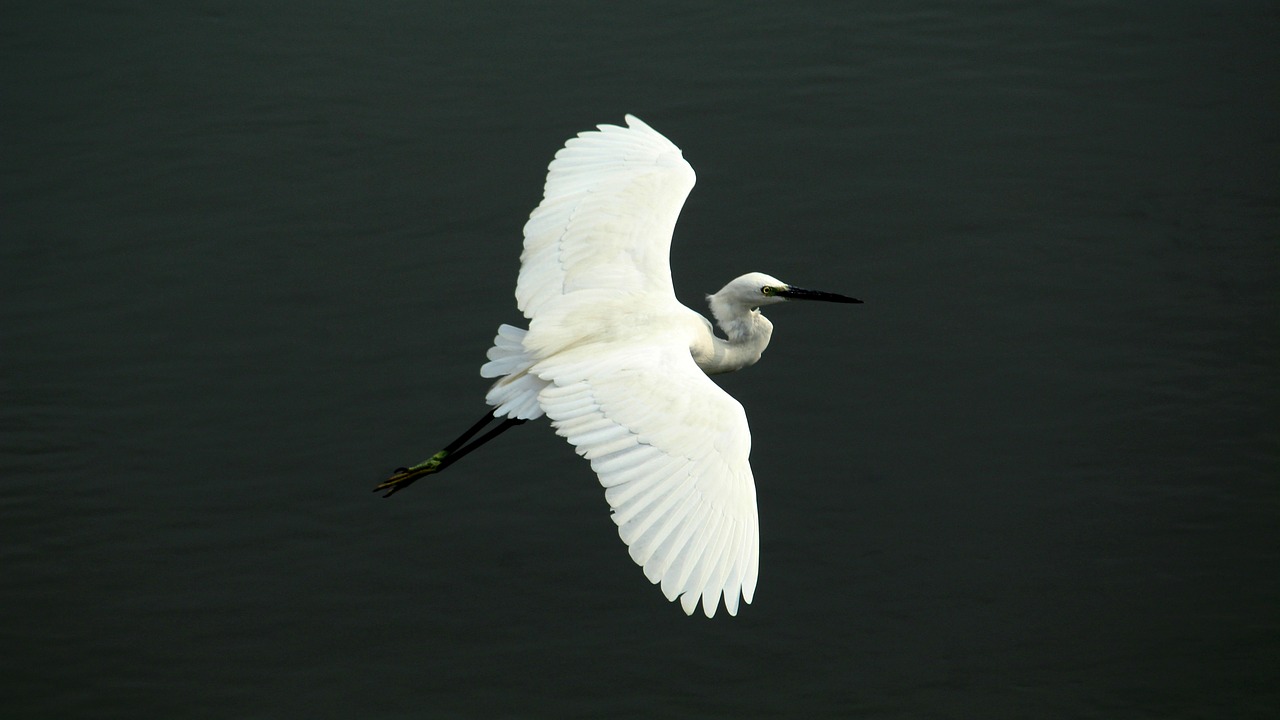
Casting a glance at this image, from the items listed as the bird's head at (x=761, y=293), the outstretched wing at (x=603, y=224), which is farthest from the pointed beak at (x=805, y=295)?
the outstretched wing at (x=603, y=224)

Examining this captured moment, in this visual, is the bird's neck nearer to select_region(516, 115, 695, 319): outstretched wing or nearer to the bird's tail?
select_region(516, 115, 695, 319): outstretched wing

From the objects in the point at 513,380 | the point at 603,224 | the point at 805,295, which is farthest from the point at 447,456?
the point at 805,295

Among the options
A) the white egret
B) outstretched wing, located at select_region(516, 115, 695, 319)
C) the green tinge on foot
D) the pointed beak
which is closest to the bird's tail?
the white egret

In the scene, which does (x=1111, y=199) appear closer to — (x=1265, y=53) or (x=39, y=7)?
(x=1265, y=53)

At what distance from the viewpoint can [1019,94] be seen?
816 centimetres

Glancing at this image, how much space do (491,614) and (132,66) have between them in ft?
16.2

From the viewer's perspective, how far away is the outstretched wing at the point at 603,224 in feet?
18.6

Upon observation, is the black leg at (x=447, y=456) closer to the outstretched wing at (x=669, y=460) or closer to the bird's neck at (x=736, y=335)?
the outstretched wing at (x=669, y=460)

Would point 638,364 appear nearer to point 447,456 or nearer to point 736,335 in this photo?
point 736,335

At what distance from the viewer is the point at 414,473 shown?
5.69m

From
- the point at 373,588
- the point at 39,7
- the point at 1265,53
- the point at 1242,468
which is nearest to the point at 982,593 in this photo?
the point at 1242,468

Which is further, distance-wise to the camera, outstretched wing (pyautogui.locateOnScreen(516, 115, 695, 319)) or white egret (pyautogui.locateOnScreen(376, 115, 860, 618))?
outstretched wing (pyautogui.locateOnScreen(516, 115, 695, 319))

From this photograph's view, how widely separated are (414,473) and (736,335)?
1.39 meters

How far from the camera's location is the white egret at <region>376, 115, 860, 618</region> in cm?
415
